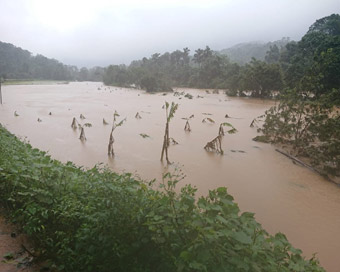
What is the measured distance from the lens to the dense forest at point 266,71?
34.7ft

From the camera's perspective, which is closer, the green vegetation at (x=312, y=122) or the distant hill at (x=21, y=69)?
the green vegetation at (x=312, y=122)

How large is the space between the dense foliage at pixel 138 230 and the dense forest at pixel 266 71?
6973mm

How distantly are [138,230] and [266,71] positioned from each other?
2391cm

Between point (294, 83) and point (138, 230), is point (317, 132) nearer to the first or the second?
point (138, 230)

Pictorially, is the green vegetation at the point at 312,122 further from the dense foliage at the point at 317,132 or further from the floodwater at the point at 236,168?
the floodwater at the point at 236,168

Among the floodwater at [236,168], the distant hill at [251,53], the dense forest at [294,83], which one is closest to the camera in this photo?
the floodwater at [236,168]

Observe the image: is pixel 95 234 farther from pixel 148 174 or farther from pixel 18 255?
pixel 148 174

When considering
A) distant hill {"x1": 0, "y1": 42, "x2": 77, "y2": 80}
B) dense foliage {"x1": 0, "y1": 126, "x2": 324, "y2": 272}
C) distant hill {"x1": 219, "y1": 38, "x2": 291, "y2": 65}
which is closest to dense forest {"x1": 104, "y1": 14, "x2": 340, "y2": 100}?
dense foliage {"x1": 0, "y1": 126, "x2": 324, "y2": 272}

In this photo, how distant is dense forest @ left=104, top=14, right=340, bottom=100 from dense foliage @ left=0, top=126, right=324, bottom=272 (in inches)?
275

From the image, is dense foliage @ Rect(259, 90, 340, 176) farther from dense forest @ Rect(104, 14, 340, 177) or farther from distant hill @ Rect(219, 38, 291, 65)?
distant hill @ Rect(219, 38, 291, 65)

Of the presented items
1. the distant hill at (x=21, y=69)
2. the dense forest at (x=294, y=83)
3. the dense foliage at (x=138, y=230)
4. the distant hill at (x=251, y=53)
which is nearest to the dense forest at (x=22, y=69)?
the distant hill at (x=21, y=69)

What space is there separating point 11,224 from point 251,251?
2562 mm

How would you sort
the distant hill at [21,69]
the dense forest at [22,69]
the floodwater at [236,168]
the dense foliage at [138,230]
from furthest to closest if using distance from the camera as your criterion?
1. the distant hill at [21,69]
2. the dense forest at [22,69]
3. the floodwater at [236,168]
4. the dense foliage at [138,230]

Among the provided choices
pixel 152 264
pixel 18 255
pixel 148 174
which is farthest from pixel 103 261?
pixel 148 174
